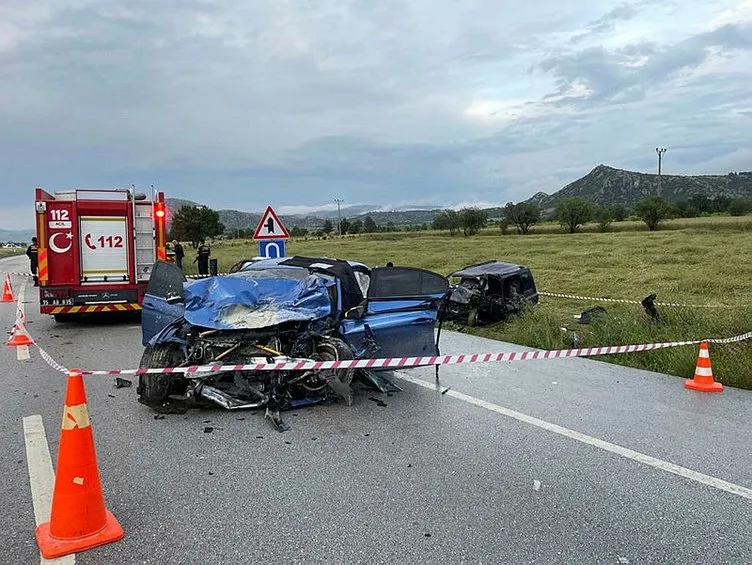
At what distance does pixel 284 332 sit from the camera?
238 inches

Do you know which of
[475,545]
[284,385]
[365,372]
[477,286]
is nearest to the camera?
[475,545]

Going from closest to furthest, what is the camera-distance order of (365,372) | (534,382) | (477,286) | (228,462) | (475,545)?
(475,545) → (228,462) → (365,372) → (534,382) → (477,286)

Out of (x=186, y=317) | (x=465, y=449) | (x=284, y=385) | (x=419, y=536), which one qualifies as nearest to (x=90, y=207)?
(x=186, y=317)

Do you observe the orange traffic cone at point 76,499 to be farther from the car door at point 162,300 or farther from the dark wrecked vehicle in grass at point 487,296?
the dark wrecked vehicle in grass at point 487,296

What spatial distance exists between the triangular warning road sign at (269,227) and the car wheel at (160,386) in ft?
20.9

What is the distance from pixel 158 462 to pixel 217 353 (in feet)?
4.95

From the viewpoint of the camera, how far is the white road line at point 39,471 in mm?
3646

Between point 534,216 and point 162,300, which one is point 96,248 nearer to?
point 162,300

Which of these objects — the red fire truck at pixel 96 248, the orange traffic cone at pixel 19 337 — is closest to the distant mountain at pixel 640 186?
the red fire truck at pixel 96 248

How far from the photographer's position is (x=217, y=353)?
5949 millimetres

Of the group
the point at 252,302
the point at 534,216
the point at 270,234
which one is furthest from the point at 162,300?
the point at 534,216

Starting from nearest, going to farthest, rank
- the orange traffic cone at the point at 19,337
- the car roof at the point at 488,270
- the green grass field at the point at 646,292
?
the green grass field at the point at 646,292, the orange traffic cone at the point at 19,337, the car roof at the point at 488,270

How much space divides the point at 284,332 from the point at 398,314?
45.7 inches

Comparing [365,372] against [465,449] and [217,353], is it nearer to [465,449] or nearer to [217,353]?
[217,353]
